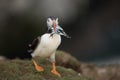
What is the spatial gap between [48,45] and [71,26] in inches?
577

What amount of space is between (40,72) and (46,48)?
3.21 ft

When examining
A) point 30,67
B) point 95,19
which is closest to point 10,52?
point 95,19

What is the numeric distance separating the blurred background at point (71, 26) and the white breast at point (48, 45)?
41.1 ft

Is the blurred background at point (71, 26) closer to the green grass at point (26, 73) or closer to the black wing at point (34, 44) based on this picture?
the green grass at point (26, 73)

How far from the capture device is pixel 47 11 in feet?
76.2

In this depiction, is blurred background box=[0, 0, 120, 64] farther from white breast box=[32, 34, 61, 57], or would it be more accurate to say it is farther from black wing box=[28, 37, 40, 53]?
white breast box=[32, 34, 61, 57]

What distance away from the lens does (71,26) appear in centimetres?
2433

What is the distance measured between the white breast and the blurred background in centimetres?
1254

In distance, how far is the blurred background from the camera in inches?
906

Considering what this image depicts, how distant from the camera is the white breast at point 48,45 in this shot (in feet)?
31.7

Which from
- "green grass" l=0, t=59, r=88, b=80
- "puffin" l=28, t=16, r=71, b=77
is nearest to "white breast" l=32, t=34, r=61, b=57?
"puffin" l=28, t=16, r=71, b=77

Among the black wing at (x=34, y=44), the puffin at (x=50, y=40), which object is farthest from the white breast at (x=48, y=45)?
the black wing at (x=34, y=44)

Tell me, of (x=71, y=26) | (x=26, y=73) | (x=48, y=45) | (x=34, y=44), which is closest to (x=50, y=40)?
(x=48, y=45)

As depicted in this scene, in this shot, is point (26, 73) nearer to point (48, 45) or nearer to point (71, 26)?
point (48, 45)
